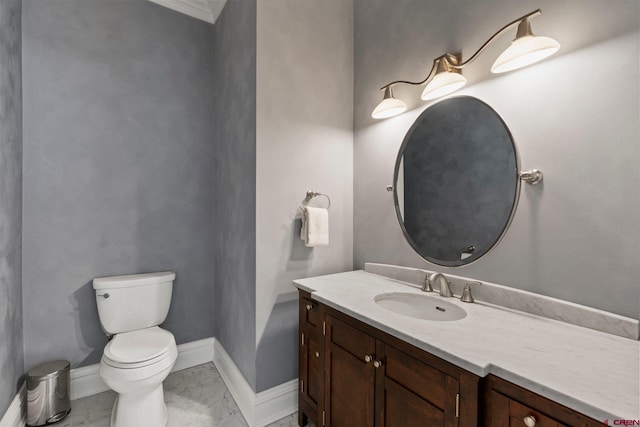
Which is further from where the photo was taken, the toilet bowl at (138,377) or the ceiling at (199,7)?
the ceiling at (199,7)

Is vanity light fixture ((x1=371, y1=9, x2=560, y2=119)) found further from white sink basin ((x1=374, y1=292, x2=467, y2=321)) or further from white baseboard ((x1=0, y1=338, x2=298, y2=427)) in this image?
white baseboard ((x1=0, y1=338, x2=298, y2=427))

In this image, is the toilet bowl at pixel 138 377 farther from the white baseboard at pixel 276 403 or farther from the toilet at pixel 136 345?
the white baseboard at pixel 276 403

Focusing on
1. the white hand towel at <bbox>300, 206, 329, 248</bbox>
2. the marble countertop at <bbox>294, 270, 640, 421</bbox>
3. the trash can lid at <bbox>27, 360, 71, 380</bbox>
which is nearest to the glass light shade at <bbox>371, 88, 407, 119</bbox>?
the white hand towel at <bbox>300, 206, 329, 248</bbox>

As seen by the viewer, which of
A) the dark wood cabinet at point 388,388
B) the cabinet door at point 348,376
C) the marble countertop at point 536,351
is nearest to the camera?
the marble countertop at point 536,351

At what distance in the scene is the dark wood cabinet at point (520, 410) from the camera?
2.15ft

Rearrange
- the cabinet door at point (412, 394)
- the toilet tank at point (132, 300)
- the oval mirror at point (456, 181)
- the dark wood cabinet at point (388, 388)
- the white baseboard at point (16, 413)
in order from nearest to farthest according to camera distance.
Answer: the dark wood cabinet at point (388, 388), the cabinet door at point (412, 394), the oval mirror at point (456, 181), the white baseboard at point (16, 413), the toilet tank at point (132, 300)

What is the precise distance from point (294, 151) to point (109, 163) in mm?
1351

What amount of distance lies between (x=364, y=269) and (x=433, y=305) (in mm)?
635

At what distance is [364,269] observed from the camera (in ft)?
6.41

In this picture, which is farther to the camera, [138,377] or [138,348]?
[138,348]

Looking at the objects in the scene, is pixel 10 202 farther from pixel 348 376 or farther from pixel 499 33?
pixel 499 33

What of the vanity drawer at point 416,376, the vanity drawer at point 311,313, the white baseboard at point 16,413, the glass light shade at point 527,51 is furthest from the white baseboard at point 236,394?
the glass light shade at point 527,51

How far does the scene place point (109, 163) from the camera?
202 centimetres

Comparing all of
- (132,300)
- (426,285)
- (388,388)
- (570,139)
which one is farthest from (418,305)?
(132,300)
